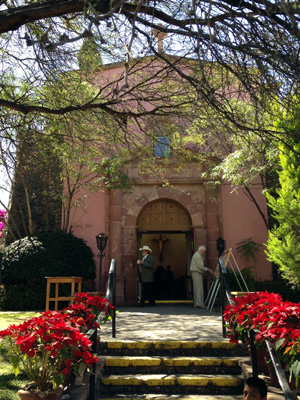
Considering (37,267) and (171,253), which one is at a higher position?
(171,253)

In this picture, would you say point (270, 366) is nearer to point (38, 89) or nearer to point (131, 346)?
point (131, 346)

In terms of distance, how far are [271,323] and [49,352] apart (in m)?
1.89

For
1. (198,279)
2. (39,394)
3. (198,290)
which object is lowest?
(39,394)

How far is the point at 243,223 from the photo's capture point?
12.8 m

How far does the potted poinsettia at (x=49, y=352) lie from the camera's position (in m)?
3.21

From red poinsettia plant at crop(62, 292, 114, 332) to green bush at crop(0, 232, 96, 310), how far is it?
585 centimetres

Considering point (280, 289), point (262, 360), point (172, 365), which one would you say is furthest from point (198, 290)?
point (262, 360)

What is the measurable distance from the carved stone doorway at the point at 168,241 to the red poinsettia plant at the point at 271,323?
813 centimetres

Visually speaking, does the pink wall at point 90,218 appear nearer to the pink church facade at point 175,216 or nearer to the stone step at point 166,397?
the pink church facade at point 175,216

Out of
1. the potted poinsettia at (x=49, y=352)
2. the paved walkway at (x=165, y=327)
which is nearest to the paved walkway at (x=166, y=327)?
the paved walkway at (x=165, y=327)

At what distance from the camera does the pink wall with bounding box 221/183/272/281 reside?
1258 centimetres

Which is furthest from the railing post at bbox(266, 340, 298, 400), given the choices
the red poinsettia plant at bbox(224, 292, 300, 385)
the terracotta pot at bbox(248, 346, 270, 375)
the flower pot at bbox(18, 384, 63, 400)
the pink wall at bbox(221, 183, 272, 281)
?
the pink wall at bbox(221, 183, 272, 281)

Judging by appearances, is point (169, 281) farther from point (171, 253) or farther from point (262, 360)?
point (262, 360)

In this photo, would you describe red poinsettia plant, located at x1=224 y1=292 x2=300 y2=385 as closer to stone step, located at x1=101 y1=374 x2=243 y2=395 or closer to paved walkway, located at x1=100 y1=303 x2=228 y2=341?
stone step, located at x1=101 y1=374 x2=243 y2=395
